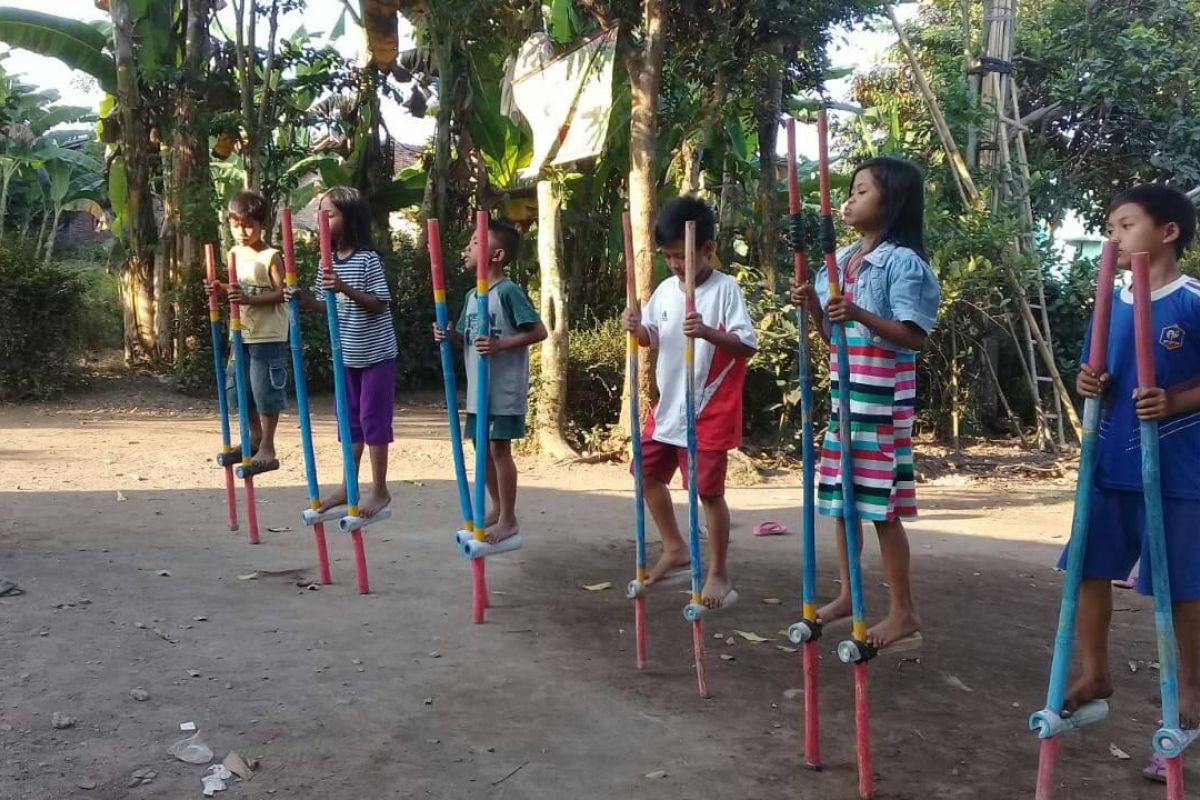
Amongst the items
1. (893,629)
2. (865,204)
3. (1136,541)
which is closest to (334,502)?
(893,629)

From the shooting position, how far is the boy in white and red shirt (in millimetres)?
4031

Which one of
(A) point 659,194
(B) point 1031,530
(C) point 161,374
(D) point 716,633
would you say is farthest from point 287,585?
(C) point 161,374

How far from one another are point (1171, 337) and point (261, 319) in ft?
14.5

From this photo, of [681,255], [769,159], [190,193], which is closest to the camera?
[681,255]

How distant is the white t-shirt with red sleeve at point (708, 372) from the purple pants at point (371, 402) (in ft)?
4.73

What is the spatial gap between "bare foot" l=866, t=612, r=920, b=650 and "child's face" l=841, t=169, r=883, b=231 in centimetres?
126

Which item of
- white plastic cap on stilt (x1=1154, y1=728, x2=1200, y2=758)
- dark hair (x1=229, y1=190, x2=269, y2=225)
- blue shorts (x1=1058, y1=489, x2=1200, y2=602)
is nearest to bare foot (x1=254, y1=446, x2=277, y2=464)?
dark hair (x1=229, y1=190, x2=269, y2=225)

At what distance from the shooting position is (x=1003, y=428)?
35.2ft

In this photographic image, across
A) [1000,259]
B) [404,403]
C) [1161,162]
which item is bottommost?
[404,403]

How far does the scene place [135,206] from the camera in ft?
39.7

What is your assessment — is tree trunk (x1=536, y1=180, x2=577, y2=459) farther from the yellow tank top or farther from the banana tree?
the banana tree

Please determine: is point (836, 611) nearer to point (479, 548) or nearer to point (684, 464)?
point (684, 464)

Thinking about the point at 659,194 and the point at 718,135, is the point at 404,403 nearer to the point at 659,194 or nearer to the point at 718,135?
the point at 659,194

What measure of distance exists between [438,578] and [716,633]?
1381mm
